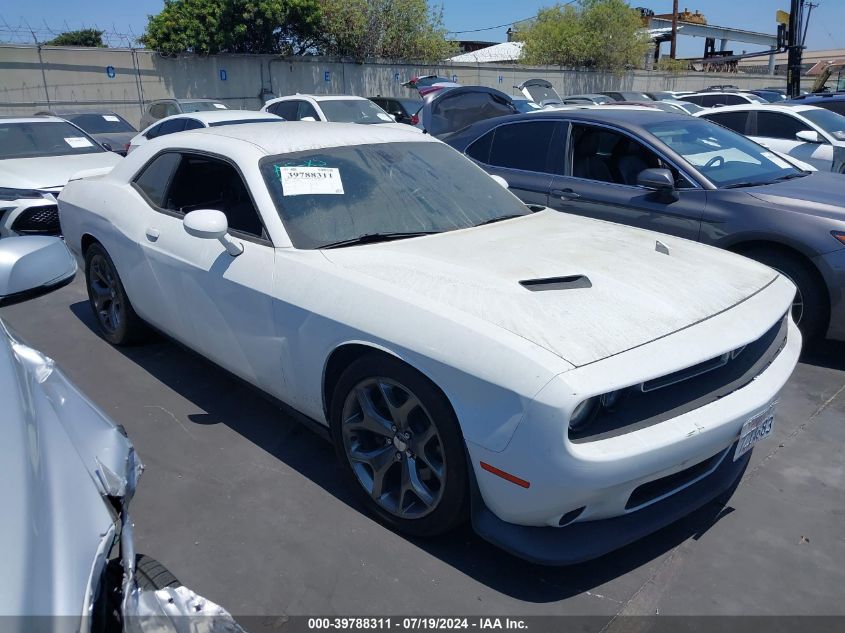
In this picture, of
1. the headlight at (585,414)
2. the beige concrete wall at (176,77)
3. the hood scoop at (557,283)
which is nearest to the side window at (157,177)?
the hood scoop at (557,283)

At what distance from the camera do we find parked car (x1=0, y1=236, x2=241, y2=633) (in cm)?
125

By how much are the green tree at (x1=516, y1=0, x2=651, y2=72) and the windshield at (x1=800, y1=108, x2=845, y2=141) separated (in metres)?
26.4

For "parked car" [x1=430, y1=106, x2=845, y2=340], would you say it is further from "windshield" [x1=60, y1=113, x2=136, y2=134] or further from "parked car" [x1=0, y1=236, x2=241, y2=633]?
"windshield" [x1=60, y1=113, x2=136, y2=134]

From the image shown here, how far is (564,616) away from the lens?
2.48 m

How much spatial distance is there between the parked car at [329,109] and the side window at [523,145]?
6513mm

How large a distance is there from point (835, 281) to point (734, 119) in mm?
6038

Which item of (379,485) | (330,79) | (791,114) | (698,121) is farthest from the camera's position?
(330,79)

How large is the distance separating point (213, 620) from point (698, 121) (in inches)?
217

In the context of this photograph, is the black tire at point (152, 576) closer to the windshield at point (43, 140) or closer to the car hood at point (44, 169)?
the car hood at point (44, 169)

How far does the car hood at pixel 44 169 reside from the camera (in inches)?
294

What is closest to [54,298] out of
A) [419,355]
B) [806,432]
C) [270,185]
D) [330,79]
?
[270,185]

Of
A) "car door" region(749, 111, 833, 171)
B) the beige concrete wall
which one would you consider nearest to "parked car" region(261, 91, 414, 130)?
"car door" region(749, 111, 833, 171)

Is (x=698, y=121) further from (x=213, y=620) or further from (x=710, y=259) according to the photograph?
(x=213, y=620)

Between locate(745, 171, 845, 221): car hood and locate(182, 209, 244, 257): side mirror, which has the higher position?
locate(182, 209, 244, 257): side mirror
